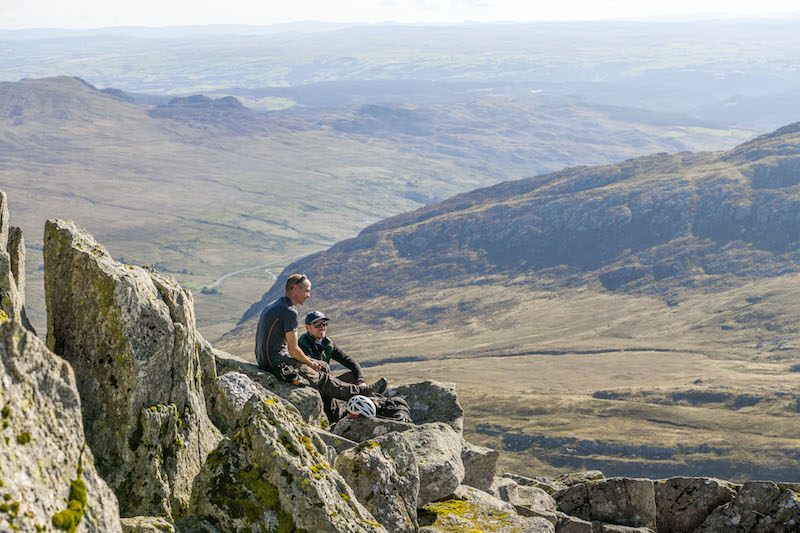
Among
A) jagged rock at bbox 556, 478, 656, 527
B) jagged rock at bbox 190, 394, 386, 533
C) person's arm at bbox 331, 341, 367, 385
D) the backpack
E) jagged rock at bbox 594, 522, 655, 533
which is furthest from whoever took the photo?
person's arm at bbox 331, 341, 367, 385

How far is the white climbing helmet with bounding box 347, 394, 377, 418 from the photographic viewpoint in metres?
20.9

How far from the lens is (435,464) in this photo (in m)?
18.3

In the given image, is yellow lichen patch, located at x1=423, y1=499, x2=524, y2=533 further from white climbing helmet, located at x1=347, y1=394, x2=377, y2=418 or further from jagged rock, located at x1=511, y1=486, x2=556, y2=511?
white climbing helmet, located at x1=347, y1=394, x2=377, y2=418

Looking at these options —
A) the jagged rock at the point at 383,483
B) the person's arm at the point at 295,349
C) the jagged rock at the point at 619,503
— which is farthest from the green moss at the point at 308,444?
the jagged rock at the point at 619,503

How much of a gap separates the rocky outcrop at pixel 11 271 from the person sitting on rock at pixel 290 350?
667 centimetres

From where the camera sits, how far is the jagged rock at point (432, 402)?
84.0 ft

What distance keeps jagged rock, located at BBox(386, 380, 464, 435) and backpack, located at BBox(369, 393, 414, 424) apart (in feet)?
7.30

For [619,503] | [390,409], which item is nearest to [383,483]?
[390,409]

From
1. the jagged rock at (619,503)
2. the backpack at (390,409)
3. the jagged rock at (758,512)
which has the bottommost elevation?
the jagged rock at (619,503)

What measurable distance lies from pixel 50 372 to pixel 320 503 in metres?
4.97

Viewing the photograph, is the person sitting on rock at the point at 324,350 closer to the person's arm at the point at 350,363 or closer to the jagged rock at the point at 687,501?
the person's arm at the point at 350,363

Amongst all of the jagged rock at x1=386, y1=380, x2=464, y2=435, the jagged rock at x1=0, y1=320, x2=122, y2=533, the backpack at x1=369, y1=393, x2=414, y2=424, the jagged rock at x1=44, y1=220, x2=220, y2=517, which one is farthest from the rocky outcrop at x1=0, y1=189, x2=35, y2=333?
the jagged rock at x1=386, y1=380, x2=464, y2=435

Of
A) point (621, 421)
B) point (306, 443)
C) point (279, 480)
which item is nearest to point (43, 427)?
point (279, 480)

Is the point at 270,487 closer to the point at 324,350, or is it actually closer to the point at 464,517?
the point at 464,517
